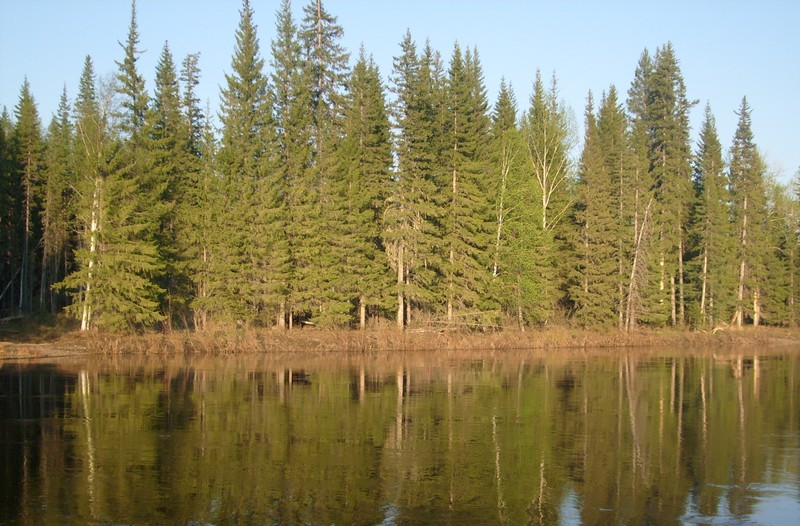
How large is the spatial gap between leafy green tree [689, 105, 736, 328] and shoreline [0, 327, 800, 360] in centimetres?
312

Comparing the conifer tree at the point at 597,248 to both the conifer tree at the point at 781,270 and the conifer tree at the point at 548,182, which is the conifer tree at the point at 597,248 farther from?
the conifer tree at the point at 781,270

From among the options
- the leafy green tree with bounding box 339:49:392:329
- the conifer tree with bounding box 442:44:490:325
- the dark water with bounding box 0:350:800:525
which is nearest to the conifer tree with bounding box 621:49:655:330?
the conifer tree with bounding box 442:44:490:325

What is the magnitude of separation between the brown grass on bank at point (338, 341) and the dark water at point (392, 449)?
8525 millimetres

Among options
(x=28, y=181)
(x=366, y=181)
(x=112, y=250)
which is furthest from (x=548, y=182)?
(x=28, y=181)

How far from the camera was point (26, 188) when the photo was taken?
56.3m

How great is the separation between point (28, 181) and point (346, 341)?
2849cm

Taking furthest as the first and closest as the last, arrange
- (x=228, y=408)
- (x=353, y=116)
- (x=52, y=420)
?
(x=353, y=116), (x=228, y=408), (x=52, y=420)

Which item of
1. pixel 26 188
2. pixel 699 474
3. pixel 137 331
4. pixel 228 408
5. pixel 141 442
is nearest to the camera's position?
pixel 699 474

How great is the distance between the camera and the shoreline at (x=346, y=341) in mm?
39875

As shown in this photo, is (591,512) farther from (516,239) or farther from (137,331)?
(516,239)

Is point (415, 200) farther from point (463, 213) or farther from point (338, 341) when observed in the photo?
point (338, 341)

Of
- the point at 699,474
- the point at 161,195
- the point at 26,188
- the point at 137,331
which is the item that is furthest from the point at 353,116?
the point at 699,474

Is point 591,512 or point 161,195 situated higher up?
point 161,195

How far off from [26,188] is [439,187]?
1265 inches
